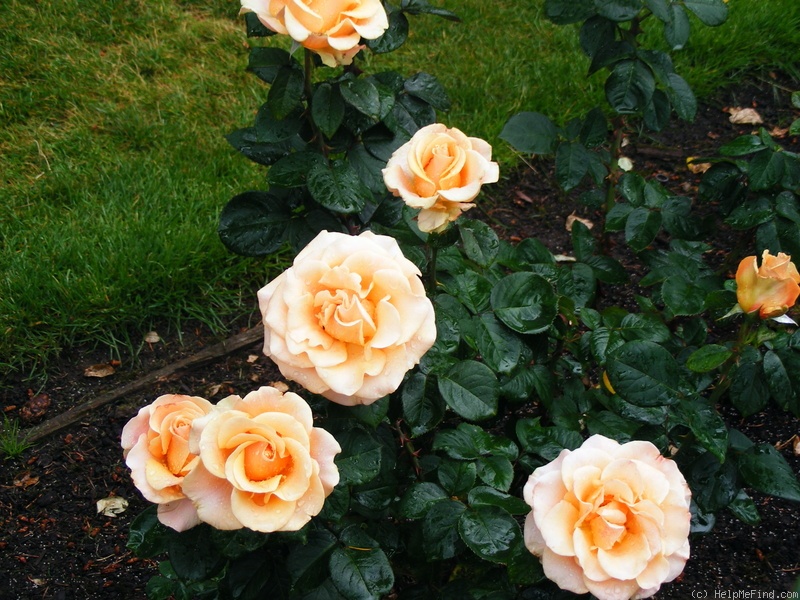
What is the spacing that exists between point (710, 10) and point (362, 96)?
1118mm

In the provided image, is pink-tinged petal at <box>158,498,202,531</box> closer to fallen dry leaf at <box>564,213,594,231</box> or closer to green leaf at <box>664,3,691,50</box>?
green leaf at <box>664,3,691,50</box>

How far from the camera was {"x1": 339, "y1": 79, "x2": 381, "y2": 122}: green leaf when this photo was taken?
1.49m

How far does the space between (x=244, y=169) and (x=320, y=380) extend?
211 cm

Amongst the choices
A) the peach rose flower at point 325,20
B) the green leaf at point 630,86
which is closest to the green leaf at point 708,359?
the peach rose flower at point 325,20

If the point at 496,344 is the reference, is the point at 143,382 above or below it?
below

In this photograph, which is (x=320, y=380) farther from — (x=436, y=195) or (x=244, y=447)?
(x=436, y=195)

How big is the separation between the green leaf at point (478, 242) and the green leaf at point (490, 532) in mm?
409

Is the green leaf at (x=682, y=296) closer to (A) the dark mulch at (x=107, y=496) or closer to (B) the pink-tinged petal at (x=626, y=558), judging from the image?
(A) the dark mulch at (x=107, y=496)

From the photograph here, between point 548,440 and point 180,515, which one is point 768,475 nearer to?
point 548,440

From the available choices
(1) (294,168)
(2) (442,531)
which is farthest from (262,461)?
(1) (294,168)

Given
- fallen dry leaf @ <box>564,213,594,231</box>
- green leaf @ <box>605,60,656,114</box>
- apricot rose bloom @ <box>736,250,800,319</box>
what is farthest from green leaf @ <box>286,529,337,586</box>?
fallen dry leaf @ <box>564,213,594,231</box>

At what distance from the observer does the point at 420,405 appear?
136 centimetres

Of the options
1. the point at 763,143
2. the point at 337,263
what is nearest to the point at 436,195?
the point at 337,263

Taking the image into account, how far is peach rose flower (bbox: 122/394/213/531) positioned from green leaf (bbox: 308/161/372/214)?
505 millimetres
